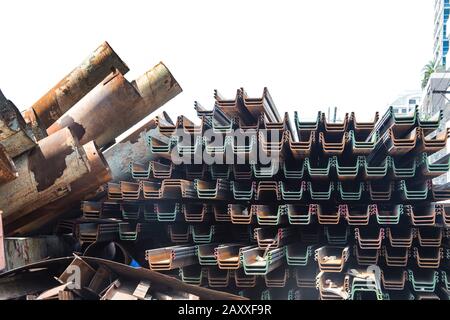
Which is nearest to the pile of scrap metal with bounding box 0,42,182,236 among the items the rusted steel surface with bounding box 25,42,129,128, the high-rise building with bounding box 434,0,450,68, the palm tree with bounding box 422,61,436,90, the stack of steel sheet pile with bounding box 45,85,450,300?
the rusted steel surface with bounding box 25,42,129,128

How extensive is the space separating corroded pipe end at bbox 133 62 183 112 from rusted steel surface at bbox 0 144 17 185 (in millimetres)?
1484

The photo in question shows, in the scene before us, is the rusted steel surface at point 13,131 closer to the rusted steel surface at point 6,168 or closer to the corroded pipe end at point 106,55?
the rusted steel surface at point 6,168

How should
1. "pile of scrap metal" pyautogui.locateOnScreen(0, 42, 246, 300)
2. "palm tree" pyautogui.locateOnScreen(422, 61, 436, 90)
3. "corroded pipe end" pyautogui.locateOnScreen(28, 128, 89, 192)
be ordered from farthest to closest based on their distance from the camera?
"palm tree" pyautogui.locateOnScreen(422, 61, 436, 90)
"corroded pipe end" pyautogui.locateOnScreen(28, 128, 89, 192)
"pile of scrap metal" pyautogui.locateOnScreen(0, 42, 246, 300)

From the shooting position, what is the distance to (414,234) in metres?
3.68

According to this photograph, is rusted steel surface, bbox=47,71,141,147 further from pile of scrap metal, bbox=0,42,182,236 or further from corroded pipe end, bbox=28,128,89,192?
corroded pipe end, bbox=28,128,89,192

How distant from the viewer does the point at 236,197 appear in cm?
383

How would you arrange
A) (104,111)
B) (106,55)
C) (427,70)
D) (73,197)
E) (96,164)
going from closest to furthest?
(96,164) < (73,197) < (106,55) < (104,111) < (427,70)

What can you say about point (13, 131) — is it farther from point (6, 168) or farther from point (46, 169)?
point (46, 169)

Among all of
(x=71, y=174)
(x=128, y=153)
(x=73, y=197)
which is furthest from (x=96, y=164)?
(x=128, y=153)

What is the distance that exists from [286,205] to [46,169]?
219cm

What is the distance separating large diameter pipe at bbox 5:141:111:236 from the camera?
149 inches

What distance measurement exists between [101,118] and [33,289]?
1.84 m

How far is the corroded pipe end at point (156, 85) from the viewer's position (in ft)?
13.9
